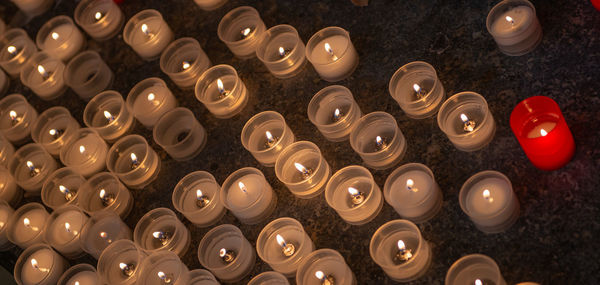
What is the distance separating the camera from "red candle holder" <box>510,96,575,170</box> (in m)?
2.10

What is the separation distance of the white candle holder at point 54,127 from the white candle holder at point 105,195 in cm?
31

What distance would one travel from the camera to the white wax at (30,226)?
2873mm

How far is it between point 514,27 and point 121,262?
1809 mm

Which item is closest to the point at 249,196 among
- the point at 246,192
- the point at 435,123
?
the point at 246,192

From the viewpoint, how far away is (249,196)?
2.54 m

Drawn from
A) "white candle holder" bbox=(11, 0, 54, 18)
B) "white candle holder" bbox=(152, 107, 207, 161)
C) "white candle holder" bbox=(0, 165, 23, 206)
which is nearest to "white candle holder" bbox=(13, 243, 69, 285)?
"white candle holder" bbox=(0, 165, 23, 206)

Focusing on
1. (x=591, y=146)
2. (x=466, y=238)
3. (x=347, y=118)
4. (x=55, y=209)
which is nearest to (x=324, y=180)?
(x=347, y=118)

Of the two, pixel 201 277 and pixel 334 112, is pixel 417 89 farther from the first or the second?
pixel 201 277

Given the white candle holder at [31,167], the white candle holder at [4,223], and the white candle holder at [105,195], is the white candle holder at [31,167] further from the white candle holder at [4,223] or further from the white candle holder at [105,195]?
the white candle holder at [105,195]

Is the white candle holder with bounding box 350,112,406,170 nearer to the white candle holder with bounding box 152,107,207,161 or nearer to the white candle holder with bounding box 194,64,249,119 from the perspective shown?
the white candle holder with bounding box 194,64,249,119

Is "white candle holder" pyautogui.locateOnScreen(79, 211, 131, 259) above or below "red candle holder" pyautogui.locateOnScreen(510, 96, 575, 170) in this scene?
below

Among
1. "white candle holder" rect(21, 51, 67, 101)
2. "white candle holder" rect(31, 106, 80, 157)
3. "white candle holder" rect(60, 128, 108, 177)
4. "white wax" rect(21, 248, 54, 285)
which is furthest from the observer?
"white candle holder" rect(21, 51, 67, 101)

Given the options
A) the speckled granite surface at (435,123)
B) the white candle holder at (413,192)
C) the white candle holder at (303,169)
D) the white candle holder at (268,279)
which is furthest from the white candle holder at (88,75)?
the white candle holder at (413,192)

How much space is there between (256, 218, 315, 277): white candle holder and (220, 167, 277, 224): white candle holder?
100 millimetres
